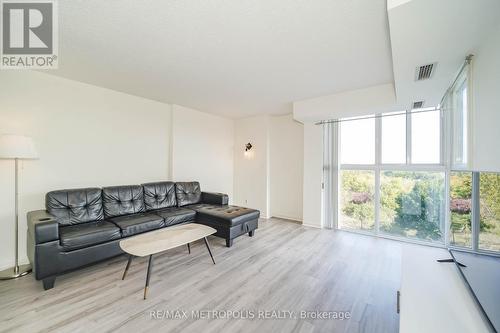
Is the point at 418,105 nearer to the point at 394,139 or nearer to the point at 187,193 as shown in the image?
the point at 394,139

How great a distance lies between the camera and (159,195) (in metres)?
3.72

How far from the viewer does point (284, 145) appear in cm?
504

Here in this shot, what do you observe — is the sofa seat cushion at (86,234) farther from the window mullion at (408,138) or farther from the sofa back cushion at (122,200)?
the window mullion at (408,138)

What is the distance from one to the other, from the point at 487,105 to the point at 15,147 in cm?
449

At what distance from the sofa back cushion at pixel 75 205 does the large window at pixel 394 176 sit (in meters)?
4.28

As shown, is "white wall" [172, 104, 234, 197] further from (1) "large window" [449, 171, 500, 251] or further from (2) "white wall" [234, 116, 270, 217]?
(1) "large window" [449, 171, 500, 251]

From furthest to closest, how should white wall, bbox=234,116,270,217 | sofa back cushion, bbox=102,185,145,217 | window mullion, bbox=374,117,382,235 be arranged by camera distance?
white wall, bbox=234,116,270,217
window mullion, bbox=374,117,382,235
sofa back cushion, bbox=102,185,145,217

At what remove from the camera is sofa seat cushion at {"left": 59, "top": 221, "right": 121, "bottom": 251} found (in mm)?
2191

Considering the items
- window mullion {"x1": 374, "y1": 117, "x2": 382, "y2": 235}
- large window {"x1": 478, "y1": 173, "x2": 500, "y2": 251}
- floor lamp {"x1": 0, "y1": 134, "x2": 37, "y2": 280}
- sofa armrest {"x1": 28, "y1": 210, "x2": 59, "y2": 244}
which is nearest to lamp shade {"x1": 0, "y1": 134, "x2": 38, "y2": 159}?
floor lamp {"x1": 0, "y1": 134, "x2": 37, "y2": 280}

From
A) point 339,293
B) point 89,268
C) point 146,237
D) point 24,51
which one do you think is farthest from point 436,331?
point 24,51

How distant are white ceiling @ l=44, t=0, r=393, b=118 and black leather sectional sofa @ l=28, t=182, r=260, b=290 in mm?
1798

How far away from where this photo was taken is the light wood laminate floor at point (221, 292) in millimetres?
1668

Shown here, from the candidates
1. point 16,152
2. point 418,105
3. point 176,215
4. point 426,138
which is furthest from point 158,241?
point 426,138

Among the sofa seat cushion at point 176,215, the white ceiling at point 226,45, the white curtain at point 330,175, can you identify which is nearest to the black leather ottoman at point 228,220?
the sofa seat cushion at point 176,215
